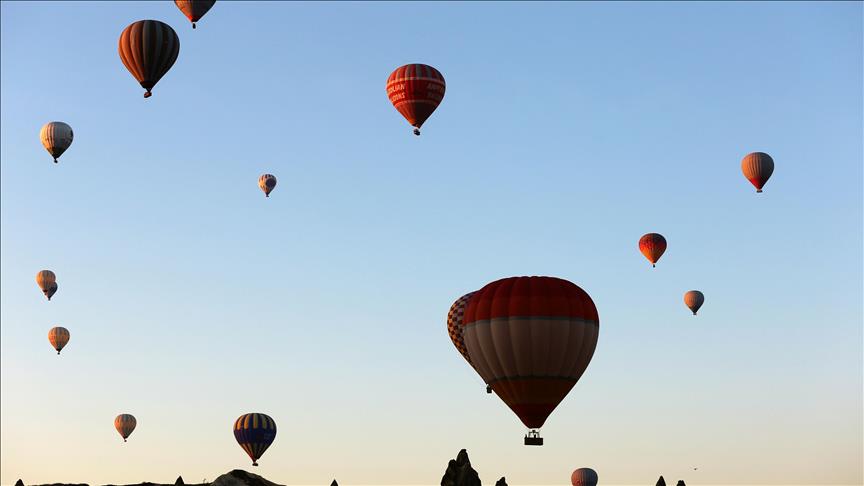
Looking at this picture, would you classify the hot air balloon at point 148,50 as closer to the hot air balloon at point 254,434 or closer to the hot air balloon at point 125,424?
the hot air balloon at point 254,434

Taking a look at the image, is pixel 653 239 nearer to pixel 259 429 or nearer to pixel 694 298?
pixel 694 298

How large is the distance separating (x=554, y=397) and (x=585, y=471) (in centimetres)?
4459

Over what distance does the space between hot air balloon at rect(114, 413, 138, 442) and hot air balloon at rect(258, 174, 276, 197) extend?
760 inches

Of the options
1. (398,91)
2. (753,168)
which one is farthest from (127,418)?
(753,168)

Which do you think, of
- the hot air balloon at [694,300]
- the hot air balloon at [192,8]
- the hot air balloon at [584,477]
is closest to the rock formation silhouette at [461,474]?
the hot air balloon at [192,8]

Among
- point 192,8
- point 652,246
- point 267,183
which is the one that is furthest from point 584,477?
point 192,8

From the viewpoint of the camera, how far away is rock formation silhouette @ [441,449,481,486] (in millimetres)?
62094

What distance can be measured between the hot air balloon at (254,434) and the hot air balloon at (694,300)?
33066 mm

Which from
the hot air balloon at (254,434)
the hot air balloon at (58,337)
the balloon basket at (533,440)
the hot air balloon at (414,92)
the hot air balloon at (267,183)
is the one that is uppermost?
the hot air balloon at (267,183)

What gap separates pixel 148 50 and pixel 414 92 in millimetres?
14234

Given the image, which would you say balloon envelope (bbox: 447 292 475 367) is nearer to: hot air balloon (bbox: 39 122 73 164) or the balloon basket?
the balloon basket

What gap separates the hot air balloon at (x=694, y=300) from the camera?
324ft

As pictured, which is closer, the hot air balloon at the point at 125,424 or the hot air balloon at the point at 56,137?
the hot air balloon at the point at 56,137

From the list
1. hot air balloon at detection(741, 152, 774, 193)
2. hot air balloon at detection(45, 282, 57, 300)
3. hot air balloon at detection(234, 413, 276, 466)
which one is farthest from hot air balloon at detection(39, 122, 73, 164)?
hot air balloon at detection(741, 152, 774, 193)
